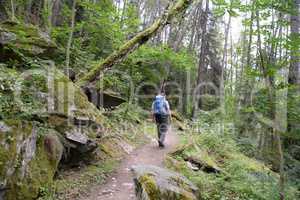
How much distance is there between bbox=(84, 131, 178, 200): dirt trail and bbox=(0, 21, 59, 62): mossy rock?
4.19 metres

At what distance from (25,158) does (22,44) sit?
4699 millimetres

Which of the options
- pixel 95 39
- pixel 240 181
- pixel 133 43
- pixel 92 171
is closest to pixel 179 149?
pixel 240 181

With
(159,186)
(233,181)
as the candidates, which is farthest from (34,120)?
(233,181)

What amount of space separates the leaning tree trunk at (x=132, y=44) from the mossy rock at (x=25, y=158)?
511 cm

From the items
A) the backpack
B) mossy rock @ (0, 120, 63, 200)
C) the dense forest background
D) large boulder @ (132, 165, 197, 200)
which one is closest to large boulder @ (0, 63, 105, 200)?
mossy rock @ (0, 120, 63, 200)

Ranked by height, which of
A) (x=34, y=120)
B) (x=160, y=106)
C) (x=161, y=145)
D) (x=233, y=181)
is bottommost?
(x=233, y=181)

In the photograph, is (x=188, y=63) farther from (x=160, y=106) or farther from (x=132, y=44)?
(x=160, y=106)

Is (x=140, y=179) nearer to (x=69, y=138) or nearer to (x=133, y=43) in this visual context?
(x=69, y=138)

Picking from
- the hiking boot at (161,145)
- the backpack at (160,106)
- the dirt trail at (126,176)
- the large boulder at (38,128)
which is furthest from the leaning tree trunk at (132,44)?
the hiking boot at (161,145)

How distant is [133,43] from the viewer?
11422 millimetres

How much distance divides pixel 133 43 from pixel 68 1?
10649 mm

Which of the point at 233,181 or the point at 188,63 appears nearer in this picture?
the point at 233,181

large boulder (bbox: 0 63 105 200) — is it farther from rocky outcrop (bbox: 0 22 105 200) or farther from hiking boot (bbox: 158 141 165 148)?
hiking boot (bbox: 158 141 165 148)

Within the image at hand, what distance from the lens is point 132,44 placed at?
11.4m
